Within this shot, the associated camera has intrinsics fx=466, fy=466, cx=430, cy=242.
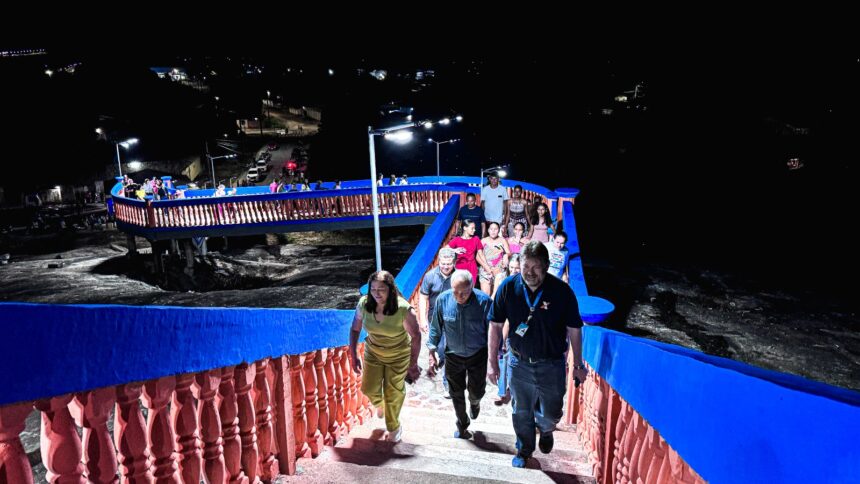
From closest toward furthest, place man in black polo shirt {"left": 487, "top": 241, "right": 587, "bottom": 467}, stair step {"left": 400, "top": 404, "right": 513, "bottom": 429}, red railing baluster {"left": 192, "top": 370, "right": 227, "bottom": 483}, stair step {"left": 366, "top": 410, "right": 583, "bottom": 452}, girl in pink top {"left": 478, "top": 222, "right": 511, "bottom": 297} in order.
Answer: red railing baluster {"left": 192, "top": 370, "right": 227, "bottom": 483}
man in black polo shirt {"left": 487, "top": 241, "right": 587, "bottom": 467}
stair step {"left": 366, "top": 410, "right": 583, "bottom": 452}
stair step {"left": 400, "top": 404, "right": 513, "bottom": 429}
girl in pink top {"left": 478, "top": 222, "right": 511, "bottom": 297}

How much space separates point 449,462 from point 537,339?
1.12m

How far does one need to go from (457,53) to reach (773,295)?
6747 centimetres

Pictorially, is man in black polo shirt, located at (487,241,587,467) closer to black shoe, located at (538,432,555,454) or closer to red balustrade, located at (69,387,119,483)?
black shoe, located at (538,432,555,454)

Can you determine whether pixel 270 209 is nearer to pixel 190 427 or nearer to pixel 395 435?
pixel 395 435

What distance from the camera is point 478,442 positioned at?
4.34m

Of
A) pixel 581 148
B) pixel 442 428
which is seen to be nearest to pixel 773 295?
pixel 442 428

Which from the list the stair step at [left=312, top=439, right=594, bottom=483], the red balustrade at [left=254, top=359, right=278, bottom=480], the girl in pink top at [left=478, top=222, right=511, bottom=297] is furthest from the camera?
the girl in pink top at [left=478, top=222, right=511, bottom=297]

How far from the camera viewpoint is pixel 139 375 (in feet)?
5.82

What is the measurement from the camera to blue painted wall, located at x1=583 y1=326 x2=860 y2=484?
43.4 inches

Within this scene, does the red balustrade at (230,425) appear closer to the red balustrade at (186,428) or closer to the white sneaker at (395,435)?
the red balustrade at (186,428)

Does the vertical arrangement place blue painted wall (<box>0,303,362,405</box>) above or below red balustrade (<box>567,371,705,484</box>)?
above

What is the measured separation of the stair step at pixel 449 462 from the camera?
10.6 ft

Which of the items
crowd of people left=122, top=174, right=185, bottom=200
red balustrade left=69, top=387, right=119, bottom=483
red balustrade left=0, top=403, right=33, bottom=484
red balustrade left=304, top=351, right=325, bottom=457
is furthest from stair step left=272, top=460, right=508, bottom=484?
crowd of people left=122, top=174, right=185, bottom=200

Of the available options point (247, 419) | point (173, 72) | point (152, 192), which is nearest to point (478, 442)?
point (247, 419)
